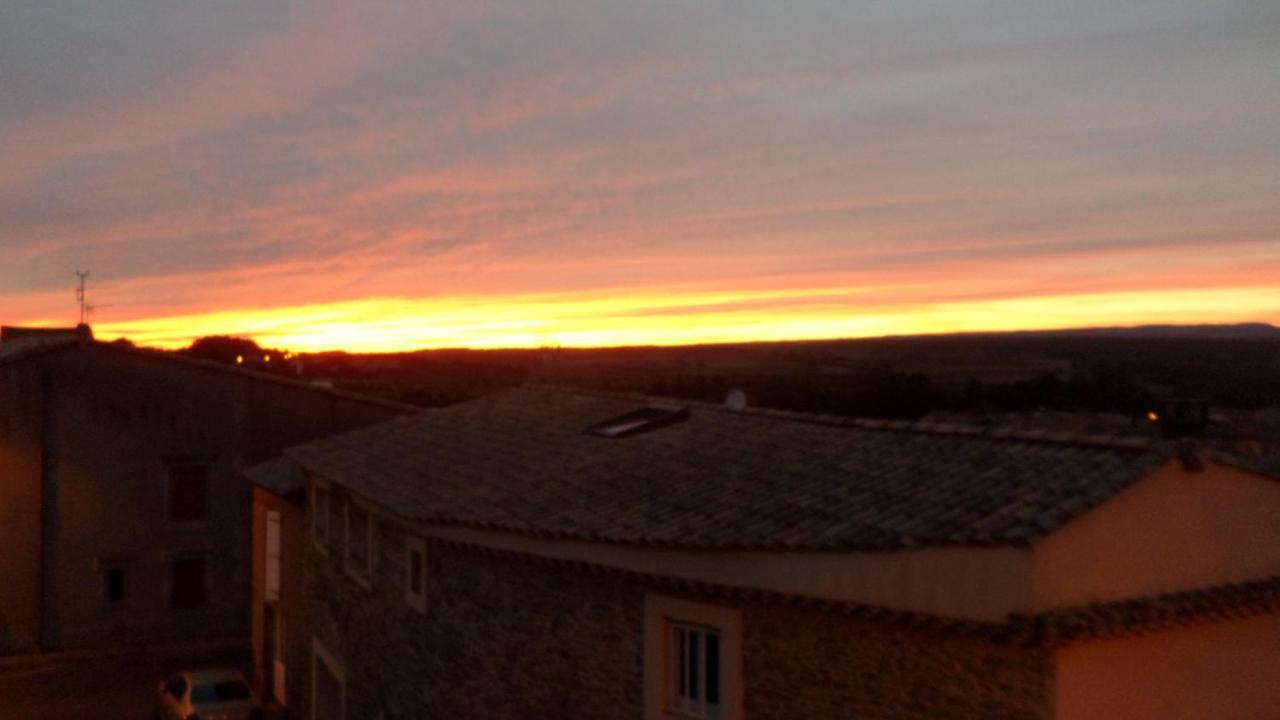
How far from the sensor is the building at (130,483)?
2905 centimetres

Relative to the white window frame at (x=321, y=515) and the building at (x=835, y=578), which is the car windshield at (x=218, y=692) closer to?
the white window frame at (x=321, y=515)

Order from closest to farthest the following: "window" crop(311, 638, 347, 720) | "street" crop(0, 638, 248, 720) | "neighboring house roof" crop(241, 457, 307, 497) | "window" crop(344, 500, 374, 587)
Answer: "window" crop(344, 500, 374, 587) → "window" crop(311, 638, 347, 720) → "neighboring house roof" crop(241, 457, 307, 497) → "street" crop(0, 638, 248, 720)

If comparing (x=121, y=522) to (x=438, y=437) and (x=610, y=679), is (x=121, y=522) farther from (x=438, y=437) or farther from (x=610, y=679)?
(x=610, y=679)

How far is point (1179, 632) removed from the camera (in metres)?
8.66

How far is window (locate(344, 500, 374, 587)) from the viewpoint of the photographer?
54.2ft

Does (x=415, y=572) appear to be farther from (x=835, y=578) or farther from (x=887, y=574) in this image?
(x=887, y=574)

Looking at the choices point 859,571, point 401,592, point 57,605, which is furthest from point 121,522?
point 859,571

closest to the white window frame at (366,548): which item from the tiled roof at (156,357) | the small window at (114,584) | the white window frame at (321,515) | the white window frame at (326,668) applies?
the white window frame at (321,515)

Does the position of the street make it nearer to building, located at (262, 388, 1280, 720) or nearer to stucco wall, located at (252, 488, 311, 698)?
stucco wall, located at (252, 488, 311, 698)

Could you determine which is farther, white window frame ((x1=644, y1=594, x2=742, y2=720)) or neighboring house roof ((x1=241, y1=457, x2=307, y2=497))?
neighboring house roof ((x1=241, y1=457, x2=307, y2=497))

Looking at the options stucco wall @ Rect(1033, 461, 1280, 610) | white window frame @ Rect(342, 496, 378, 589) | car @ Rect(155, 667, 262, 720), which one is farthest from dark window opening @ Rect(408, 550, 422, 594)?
stucco wall @ Rect(1033, 461, 1280, 610)

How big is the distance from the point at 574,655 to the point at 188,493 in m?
22.5

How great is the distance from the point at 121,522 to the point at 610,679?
2289 centimetres

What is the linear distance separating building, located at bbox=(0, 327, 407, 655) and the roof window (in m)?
17.1
